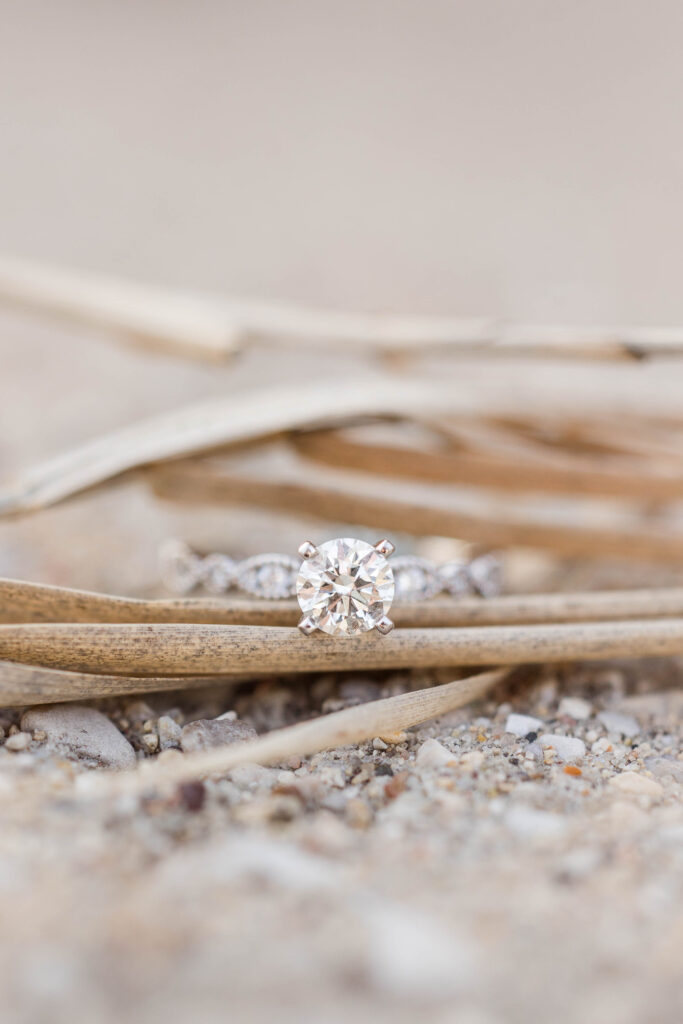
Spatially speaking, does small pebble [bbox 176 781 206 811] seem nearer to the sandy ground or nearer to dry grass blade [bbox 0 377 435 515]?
the sandy ground

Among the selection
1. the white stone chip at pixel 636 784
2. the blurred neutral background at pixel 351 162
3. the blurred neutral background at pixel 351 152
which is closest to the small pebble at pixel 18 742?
the white stone chip at pixel 636 784

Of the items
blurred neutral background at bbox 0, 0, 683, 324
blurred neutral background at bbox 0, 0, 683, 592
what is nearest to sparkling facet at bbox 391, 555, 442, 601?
blurred neutral background at bbox 0, 0, 683, 592

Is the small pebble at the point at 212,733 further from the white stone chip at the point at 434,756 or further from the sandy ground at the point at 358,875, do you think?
the white stone chip at the point at 434,756

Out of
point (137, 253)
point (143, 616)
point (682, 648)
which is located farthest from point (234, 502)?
point (137, 253)

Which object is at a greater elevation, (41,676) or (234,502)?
(234,502)

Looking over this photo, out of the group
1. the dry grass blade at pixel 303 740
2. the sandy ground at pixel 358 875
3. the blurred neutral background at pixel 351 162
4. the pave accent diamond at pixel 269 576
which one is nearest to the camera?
the sandy ground at pixel 358 875

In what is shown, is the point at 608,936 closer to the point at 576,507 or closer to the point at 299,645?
the point at 299,645
